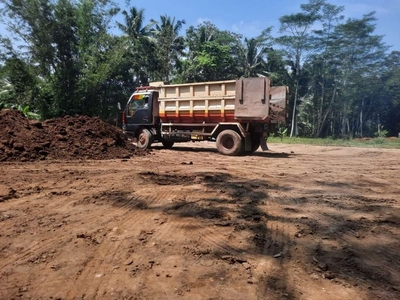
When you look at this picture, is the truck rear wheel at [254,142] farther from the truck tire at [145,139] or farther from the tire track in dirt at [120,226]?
the tire track in dirt at [120,226]

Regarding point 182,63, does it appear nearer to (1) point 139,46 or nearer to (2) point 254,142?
(1) point 139,46

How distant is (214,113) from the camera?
12562mm

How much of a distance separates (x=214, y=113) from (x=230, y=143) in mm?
1311

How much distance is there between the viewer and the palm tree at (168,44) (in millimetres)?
32625

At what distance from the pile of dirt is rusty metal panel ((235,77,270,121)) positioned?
13.8 feet

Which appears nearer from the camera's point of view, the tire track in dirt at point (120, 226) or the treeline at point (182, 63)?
the tire track in dirt at point (120, 226)

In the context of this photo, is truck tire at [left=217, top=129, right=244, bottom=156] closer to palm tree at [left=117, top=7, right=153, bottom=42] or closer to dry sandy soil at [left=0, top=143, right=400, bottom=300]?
dry sandy soil at [left=0, top=143, right=400, bottom=300]

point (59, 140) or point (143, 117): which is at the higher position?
point (143, 117)

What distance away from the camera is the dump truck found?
462 inches

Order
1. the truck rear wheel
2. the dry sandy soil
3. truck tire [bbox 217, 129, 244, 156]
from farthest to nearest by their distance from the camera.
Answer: the truck rear wheel
truck tire [bbox 217, 129, 244, 156]
the dry sandy soil

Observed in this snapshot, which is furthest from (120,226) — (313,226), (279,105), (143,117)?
(143,117)

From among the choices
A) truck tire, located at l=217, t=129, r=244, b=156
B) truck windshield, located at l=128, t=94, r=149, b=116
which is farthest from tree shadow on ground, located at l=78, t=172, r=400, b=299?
truck windshield, located at l=128, t=94, r=149, b=116

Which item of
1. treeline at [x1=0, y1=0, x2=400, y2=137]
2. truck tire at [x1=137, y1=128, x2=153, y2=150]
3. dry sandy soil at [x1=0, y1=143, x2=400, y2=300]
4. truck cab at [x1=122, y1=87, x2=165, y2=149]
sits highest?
treeline at [x1=0, y1=0, x2=400, y2=137]

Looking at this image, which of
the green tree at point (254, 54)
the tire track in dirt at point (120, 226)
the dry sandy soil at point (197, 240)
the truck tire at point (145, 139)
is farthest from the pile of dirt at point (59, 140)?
the green tree at point (254, 54)
